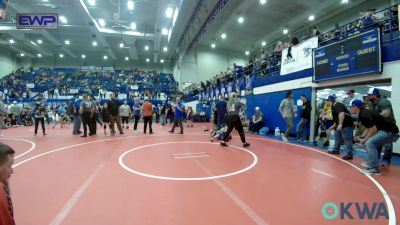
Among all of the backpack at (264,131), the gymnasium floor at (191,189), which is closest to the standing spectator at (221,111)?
the backpack at (264,131)

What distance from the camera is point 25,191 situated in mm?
4020

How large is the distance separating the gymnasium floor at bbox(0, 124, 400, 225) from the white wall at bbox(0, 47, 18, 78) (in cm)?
3661

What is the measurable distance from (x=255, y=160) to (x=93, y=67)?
38.9 m

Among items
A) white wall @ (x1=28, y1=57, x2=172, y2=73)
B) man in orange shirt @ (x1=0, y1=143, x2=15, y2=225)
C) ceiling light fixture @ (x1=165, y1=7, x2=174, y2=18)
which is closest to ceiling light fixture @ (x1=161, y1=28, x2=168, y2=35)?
ceiling light fixture @ (x1=165, y1=7, x2=174, y2=18)

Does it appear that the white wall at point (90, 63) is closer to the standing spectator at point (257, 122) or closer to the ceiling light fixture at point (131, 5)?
the ceiling light fixture at point (131, 5)

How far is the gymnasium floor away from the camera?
3.12m

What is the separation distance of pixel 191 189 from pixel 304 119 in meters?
7.31

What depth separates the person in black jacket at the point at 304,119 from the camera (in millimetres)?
9836

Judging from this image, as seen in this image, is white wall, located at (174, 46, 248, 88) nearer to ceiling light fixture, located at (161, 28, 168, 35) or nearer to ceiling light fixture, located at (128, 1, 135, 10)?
ceiling light fixture, located at (161, 28, 168, 35)

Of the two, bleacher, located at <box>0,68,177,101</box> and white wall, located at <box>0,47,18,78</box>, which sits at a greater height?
white wall, located at <box>0,47,18,78</box>

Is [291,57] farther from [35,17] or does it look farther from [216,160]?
[35,17]

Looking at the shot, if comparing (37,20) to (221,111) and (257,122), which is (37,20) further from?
(257,122)

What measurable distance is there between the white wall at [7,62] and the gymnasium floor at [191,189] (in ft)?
120

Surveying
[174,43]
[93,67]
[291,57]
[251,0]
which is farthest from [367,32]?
[93,67]
